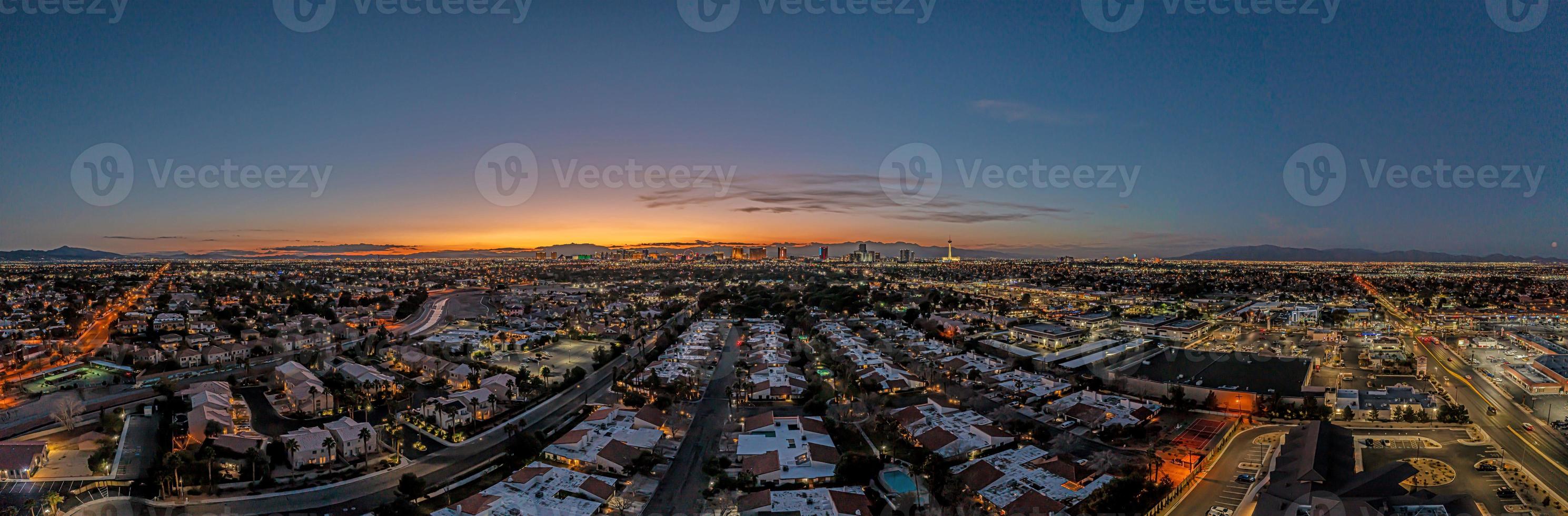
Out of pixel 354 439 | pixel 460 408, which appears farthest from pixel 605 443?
pixel 354 439

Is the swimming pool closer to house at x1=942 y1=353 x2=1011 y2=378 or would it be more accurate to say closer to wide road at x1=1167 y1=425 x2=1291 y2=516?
wide road at x1=1167 y1=425 x2=1291 y2=516

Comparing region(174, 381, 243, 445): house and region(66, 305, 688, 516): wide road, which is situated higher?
region(174, 381, 243, 445): house

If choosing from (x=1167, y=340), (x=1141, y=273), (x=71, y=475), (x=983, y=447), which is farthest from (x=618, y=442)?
(x=1141, y=273)

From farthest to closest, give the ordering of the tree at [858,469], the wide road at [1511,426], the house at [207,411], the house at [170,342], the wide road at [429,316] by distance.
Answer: the wide road at [429,316]
the house at [170,342]
the house at [207,411]
the wide road at [1511,426]
the tree at [858,469]

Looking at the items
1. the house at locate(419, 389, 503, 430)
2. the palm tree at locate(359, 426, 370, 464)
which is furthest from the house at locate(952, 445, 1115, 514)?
the palm tree at locate(359, 426, 370, 464)

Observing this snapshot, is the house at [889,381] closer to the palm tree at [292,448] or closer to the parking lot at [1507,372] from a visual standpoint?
the palm tree at [292,448]

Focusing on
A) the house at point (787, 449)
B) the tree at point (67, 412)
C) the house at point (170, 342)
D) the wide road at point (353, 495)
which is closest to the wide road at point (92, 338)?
the house at point (170, 342)
